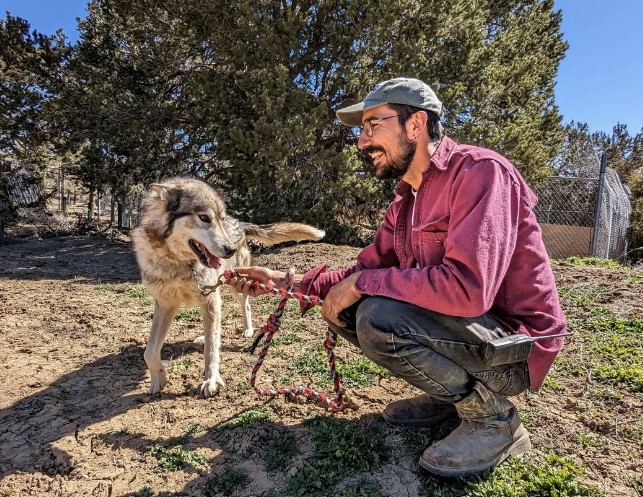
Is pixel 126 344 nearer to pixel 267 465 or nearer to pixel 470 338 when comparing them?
pixel 267 465

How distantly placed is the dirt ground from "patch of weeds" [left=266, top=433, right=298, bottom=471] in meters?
0.05

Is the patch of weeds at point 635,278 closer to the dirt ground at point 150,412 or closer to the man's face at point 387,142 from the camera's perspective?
the dirt ground at point 150,412

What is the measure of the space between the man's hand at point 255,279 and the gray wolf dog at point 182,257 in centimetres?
55

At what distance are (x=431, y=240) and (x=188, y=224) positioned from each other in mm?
2078

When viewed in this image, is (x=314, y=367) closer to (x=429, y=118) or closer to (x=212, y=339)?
(x=212, y=339)

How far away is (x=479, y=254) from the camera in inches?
72.7

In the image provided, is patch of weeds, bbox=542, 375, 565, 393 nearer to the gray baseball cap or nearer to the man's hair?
the man's hair

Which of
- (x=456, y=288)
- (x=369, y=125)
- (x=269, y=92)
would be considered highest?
(x=269, y=92)

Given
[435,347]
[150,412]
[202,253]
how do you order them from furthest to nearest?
[202,253] → [150,412] → [435,347]

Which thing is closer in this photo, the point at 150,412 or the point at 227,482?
the point at 227,482

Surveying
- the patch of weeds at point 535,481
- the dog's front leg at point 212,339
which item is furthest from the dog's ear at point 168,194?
the patch of weeds at point 535,481

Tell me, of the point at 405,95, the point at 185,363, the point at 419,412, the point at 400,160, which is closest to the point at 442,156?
the point at 400,160

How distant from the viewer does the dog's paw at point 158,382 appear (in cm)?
352

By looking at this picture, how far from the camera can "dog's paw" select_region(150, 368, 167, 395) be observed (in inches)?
139
